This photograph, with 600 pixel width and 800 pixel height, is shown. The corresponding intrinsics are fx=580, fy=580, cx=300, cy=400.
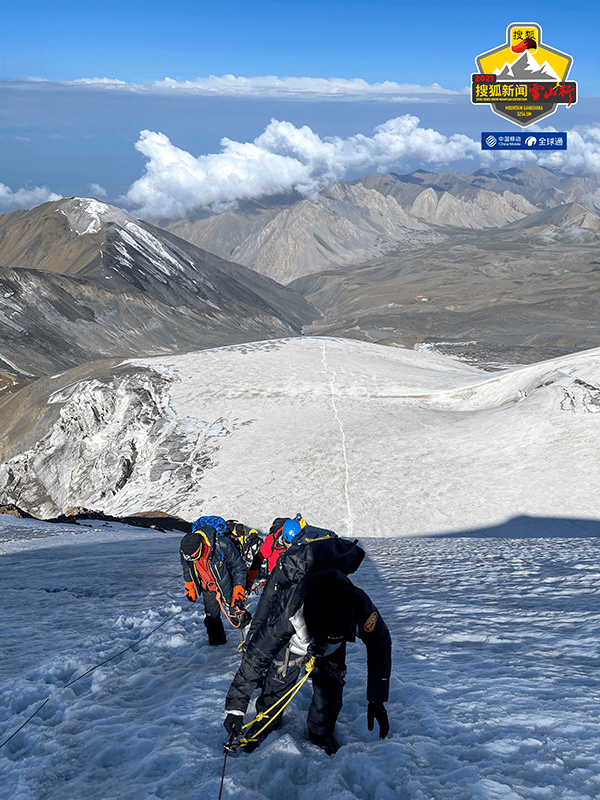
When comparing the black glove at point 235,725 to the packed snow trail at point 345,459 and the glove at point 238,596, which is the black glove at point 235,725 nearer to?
the glove at point 238,596

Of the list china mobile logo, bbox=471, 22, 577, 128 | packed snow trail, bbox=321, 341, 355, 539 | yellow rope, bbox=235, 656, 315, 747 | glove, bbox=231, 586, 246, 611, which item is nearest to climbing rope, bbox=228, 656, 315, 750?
yellow rope, bbox=235, 656, 315, 747

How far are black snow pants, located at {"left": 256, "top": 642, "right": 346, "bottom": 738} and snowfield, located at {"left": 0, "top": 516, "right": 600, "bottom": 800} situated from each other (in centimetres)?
29

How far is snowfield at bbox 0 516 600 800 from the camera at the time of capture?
15.1 feet

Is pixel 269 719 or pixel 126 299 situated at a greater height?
pixel 126 299

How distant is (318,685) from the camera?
4945 mm

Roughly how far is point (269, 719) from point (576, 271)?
181007mm

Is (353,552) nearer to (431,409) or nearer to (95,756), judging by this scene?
(95,756)

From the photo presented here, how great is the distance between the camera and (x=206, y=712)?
5.63 meters

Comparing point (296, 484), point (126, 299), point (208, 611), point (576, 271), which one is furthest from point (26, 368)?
point (576, 271)

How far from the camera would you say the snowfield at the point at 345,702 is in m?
4.61

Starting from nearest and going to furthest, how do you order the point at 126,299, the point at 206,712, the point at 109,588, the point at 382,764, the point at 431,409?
1. the point at 382,764
2. the point at 206,712
3. the point at 109,588
4. the point at 431,409
5. the point at 126,299

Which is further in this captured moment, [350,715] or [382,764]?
[350,715]

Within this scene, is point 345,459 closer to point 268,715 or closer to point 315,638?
point 268,715

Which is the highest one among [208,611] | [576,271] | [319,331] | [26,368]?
[576,271]
